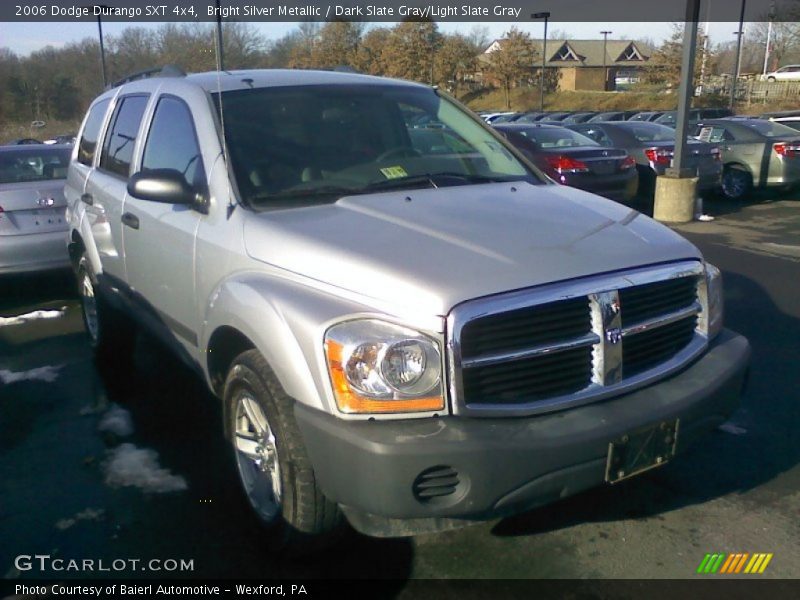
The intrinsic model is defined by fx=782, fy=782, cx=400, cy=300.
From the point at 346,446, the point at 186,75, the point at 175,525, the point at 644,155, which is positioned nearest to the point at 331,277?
the point at 346,446

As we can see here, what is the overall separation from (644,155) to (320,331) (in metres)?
13.0

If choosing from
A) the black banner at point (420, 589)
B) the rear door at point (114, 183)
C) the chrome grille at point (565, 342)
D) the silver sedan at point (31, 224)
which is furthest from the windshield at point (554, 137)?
the black banner at point (420, 589)

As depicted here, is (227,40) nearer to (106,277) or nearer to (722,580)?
(106,277)

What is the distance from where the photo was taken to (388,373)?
8.68 ft

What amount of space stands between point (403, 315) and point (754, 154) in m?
13.8

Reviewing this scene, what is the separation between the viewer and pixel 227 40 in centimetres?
564

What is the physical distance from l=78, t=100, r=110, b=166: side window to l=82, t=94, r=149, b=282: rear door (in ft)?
0.91

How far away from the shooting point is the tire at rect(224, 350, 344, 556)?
2.89m

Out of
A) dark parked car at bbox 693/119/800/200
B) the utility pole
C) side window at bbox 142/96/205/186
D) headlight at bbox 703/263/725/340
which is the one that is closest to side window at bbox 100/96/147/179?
side window at bbox 142/96/205/186

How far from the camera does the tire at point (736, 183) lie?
14664mm

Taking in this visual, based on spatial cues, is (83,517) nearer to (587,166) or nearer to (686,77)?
(587,166)

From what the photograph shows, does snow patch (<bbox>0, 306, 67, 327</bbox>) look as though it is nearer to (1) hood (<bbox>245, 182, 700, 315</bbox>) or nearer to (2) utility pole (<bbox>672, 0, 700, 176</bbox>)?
(1) hood (<bbox>245, 182, 700, 315</bbox>)

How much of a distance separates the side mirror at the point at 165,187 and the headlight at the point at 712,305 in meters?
2.34
